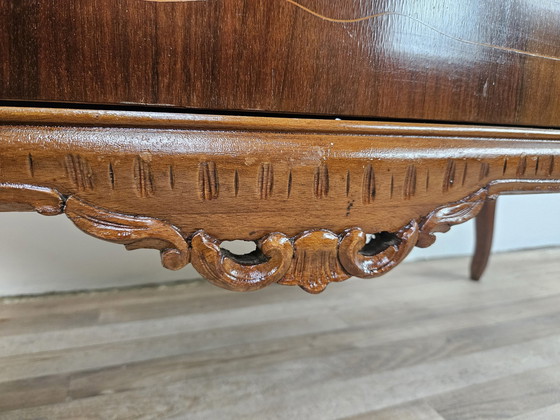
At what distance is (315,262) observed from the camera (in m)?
0.32

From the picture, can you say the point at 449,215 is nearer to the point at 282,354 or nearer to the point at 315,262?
the point at 315,262

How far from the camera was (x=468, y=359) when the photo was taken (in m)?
0.69

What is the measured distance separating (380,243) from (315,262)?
0.07 meters

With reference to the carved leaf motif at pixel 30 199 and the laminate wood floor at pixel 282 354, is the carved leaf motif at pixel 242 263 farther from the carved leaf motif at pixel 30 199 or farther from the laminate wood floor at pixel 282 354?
the laminate wood floor at pixel 282 354

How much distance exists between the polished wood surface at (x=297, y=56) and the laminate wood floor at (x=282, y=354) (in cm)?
42

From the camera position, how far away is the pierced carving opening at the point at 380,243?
1.13ft

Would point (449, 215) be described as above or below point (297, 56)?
below

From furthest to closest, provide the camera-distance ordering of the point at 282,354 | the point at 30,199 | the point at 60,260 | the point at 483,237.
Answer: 1. the point at 483,237
2. the point at 60,260
3. the point at 282,354
4. the point at 30,199

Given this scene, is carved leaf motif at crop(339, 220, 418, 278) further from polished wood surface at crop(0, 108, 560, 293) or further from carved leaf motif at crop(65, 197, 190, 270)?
carved leaf motif at crop(65, 197, 190, 270)

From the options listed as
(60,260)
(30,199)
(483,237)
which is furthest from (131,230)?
(483,237)

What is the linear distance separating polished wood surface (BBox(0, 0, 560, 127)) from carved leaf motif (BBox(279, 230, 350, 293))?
0.09 m

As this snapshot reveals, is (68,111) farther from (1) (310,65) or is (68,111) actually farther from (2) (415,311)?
(2) (415,311)

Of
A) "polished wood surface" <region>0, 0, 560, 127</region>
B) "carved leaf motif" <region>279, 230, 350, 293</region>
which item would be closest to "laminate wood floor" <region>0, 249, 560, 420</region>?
"carved leaf motif" <region>279, 230, 350, 293</region>

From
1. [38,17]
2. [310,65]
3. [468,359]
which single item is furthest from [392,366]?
[38,17]
